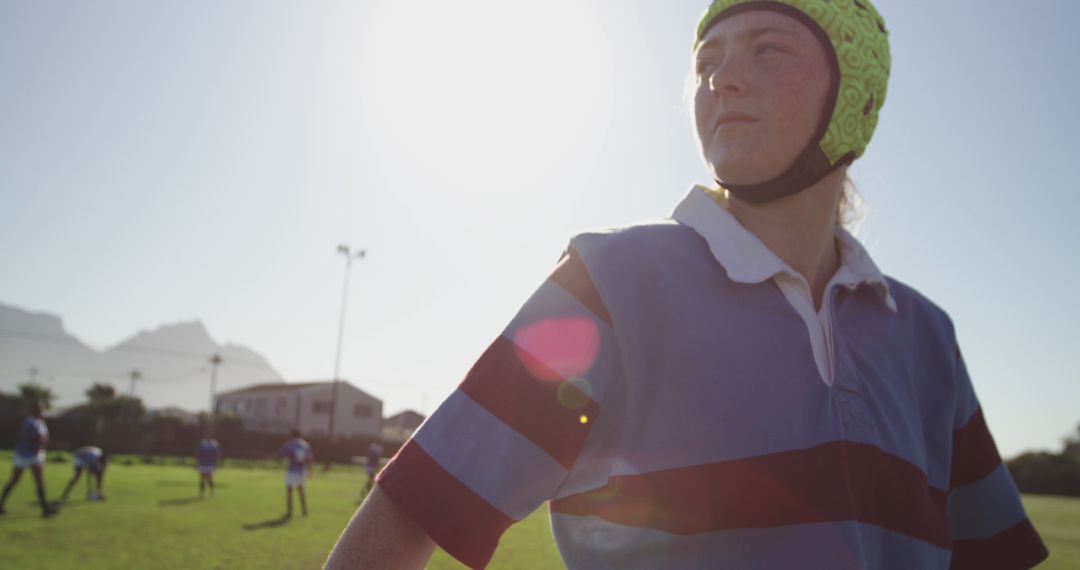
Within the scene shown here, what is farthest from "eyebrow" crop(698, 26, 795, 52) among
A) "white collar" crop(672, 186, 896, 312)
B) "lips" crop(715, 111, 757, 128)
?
"white collar" crop(672, 186, 896, 312)

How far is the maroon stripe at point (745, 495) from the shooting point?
1.07m

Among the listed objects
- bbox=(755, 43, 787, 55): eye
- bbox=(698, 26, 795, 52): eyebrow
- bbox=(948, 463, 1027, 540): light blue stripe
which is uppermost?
bbox=(698, 26, 795, 52): eyebrow

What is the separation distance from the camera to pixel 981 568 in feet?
5.45

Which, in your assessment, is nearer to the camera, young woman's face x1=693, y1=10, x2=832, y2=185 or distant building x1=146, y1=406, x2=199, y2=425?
young woman's face x1=693, y1=10, x2=832, y2=185

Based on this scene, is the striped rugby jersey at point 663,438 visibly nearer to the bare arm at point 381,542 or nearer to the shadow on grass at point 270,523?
the bare arm at point 381,542

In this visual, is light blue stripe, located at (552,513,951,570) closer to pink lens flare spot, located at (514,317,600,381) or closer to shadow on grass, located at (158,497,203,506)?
pink lens flare spot, located at (514,317,600,381)

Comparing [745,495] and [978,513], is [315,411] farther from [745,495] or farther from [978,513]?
[745,495]

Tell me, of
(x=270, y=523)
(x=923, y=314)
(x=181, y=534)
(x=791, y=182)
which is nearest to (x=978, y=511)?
(x=923, y=314)

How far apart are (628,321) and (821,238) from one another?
28.0 inches

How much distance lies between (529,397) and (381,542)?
11.4 inches

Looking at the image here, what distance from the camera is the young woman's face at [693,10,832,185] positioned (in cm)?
141

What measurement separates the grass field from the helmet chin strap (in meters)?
9.18

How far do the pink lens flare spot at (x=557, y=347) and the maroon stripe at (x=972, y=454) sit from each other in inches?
44.4

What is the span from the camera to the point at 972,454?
5.57 ft
